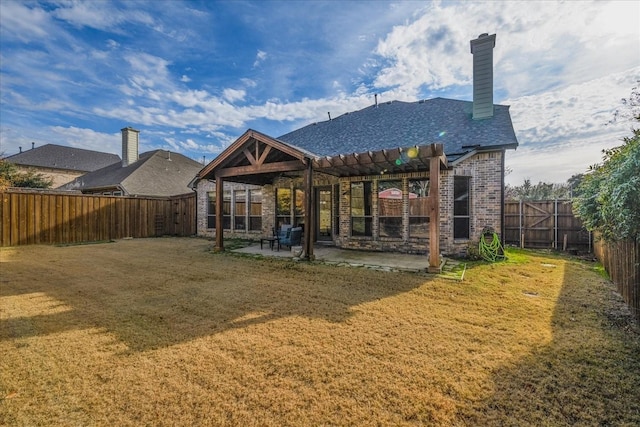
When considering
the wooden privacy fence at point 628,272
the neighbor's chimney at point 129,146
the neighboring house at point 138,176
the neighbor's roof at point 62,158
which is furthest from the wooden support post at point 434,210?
the neighbor's roof at point 62,158

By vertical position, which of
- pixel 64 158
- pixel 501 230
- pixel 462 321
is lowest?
pixel 462 321

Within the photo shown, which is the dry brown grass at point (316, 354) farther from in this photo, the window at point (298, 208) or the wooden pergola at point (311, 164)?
the window at point (298, 208)

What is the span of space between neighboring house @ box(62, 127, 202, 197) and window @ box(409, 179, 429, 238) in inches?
647

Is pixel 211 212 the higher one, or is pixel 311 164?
pixel 311 164

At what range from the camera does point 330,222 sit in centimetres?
1037

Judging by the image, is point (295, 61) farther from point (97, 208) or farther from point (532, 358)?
point (532, 358)

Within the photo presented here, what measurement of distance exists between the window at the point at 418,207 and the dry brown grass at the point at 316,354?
3.30 meters

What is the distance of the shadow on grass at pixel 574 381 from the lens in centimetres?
191

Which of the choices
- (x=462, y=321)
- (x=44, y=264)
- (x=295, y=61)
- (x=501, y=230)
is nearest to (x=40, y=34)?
(x=44, y=264)

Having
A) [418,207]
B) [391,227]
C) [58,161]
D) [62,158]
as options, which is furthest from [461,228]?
[62,158]

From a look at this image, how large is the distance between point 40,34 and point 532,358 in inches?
599

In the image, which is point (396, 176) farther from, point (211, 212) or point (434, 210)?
point (211, 212)

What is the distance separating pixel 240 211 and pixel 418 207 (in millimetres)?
8174

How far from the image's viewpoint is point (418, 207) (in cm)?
874
